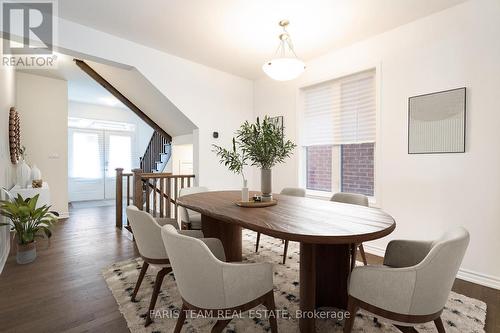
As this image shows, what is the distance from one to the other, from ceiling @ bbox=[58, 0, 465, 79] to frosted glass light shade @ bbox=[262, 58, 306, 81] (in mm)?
578

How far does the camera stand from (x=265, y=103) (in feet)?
15.5

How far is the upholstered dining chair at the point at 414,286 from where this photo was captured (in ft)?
3.90

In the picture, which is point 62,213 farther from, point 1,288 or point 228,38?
point 228,38

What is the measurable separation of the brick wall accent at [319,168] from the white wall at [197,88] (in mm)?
1383

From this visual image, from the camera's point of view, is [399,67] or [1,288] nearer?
[1,288]

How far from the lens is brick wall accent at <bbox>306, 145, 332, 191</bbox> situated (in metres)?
3.85

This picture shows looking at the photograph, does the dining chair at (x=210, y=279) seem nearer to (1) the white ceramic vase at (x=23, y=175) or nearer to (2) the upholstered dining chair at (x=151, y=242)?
(2) the upholstered dining chair at (x=151, y=242)

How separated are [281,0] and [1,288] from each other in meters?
3.73

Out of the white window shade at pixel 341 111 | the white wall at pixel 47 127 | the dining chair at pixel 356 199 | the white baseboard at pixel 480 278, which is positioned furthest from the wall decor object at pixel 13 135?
the white baseboard at pixel 480 278

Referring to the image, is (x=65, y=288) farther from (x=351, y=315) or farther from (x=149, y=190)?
(x=351, y=315)

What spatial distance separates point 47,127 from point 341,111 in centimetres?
537

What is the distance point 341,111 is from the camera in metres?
3.63

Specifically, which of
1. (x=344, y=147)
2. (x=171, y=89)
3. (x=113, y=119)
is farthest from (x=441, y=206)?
(x=113, y=119)

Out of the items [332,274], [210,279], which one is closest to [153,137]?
[332,274]
